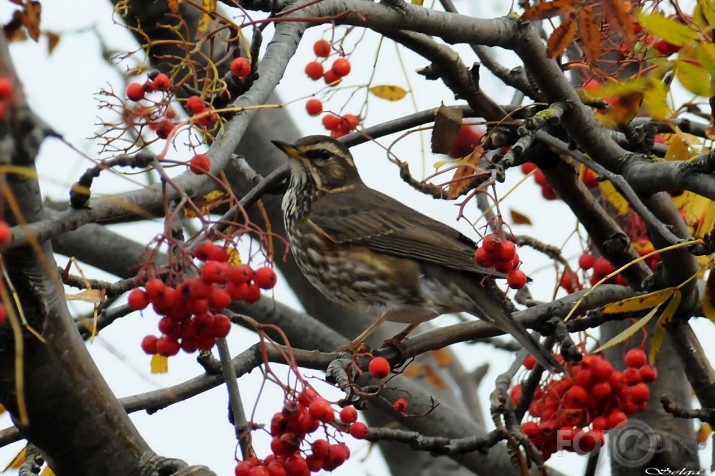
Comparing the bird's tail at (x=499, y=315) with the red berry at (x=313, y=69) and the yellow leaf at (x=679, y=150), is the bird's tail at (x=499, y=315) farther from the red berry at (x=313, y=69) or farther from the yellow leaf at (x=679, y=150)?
the red berry at (x=313, y=69)

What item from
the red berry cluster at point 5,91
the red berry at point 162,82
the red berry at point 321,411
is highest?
the red berry at point 162,82

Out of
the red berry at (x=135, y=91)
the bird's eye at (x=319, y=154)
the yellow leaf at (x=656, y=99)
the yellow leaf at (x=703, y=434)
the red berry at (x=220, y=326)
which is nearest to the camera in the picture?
the red berry at (x=220, y=326)

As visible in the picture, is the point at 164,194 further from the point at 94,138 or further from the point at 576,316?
the point at 576,316

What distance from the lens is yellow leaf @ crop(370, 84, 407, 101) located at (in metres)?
4.83

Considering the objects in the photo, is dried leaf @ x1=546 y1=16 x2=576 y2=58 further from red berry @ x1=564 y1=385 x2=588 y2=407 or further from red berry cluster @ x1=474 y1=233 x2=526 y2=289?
red berry @ x1=564 y1=385 x2=588 y2=407

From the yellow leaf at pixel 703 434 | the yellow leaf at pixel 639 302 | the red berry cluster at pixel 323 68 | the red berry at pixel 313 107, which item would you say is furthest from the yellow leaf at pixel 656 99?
the yellow leaf at pixel 703 434

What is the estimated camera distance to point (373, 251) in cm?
513

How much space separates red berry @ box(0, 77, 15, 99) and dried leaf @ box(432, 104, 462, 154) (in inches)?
79.9

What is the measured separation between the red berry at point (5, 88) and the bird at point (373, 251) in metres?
2.60

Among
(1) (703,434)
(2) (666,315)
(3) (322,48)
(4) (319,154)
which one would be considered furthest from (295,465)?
(1) (703,434)

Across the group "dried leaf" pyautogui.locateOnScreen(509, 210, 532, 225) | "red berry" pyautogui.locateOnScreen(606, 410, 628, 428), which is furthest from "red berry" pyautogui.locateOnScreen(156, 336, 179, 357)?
"dried leaf" pyautogui.locateOnScreen(509, 210, 532, 225)

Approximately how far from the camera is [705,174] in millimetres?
3105

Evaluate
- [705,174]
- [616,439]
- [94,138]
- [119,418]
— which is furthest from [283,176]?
[616,439]

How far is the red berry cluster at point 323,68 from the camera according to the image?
485 centimetres
